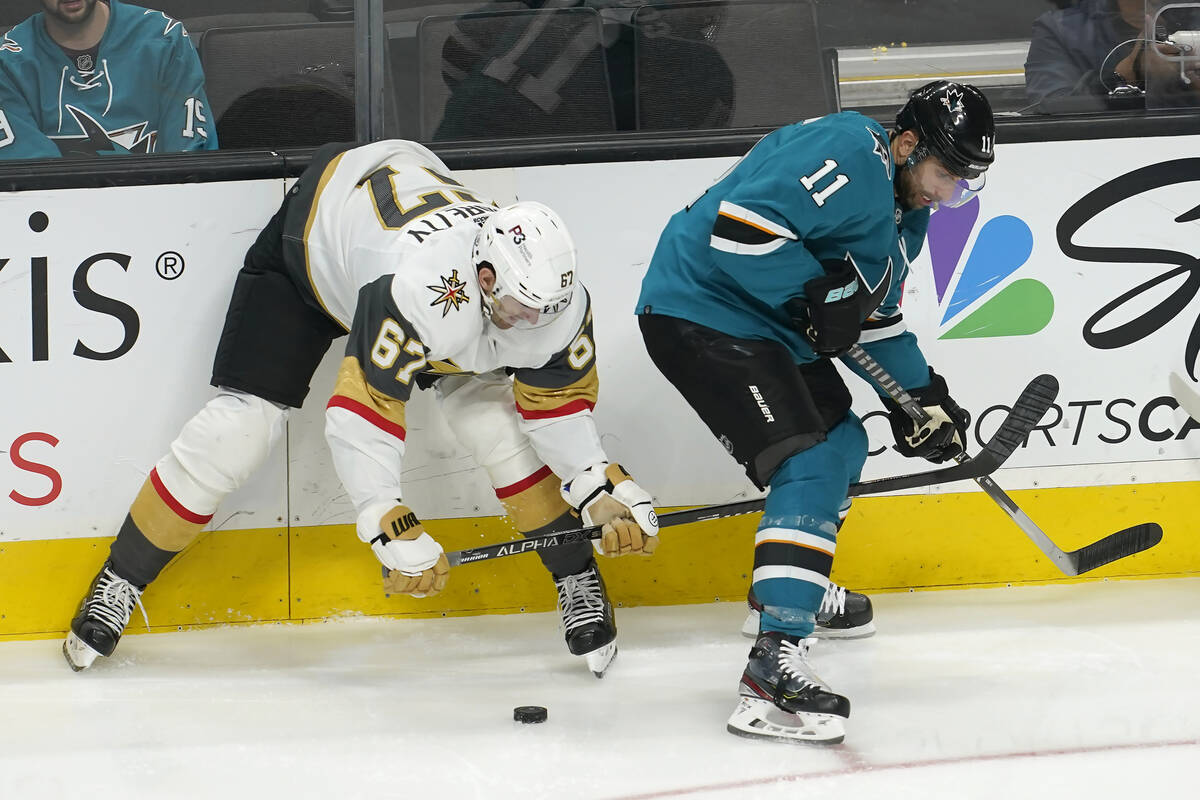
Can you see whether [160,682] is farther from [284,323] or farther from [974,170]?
[974,170]

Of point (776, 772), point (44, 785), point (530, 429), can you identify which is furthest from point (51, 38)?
point (776, 772)

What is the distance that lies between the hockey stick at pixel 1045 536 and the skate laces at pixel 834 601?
0.42 metres

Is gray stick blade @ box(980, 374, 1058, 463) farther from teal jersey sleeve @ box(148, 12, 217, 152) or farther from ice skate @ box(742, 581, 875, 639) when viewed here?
teal jersey sleeve @ box(148, 12, 217, 152)

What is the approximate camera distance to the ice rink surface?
2236mm

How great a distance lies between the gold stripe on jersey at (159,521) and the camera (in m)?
2.87

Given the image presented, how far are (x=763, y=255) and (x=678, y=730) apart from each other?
96cm

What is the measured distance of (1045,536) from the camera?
2.79 metres

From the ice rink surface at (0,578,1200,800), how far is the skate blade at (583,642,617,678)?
0.08 ft

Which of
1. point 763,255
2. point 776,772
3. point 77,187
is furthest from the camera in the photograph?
point 77,187

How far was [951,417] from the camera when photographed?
9.50ft

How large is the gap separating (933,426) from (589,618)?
2.99 feet

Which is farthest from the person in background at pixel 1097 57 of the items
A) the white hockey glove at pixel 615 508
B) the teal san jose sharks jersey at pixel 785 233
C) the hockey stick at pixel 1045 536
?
the white hockey glove at pixel 615 508

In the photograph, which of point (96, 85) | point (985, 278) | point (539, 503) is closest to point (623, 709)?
point (539, 503)

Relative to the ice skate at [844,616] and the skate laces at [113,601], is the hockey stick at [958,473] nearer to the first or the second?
the ice skate at [844,616]
